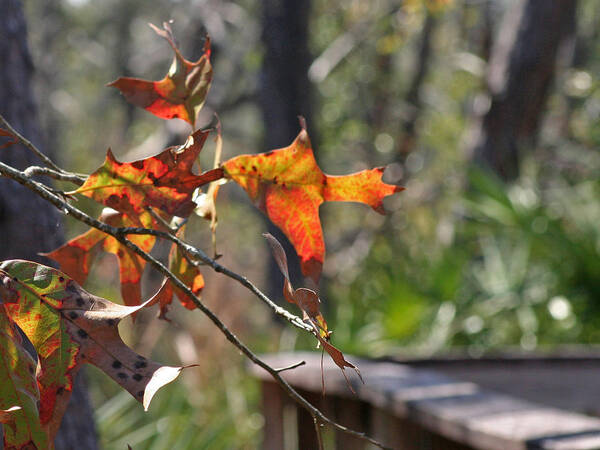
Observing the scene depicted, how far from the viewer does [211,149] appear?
12125mm

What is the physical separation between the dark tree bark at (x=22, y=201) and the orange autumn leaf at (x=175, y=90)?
461 mm

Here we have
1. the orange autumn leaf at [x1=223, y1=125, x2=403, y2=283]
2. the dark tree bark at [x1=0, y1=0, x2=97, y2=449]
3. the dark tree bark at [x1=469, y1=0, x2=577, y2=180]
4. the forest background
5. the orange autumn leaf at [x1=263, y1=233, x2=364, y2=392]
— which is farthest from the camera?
the dark tree bark at [x1=469, y1=0, x2=577, y2=180]

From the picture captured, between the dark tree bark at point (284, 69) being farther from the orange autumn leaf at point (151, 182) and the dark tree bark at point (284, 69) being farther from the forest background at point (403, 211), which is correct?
the orange autumn leaf at point (151, 182)

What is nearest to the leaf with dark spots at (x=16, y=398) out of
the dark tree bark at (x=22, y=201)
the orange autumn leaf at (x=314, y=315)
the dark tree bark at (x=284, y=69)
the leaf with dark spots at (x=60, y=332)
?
the leaf with dark spots at (x=60, y=332)

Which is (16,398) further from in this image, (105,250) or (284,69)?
(284,69)

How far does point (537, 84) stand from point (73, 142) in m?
10.4

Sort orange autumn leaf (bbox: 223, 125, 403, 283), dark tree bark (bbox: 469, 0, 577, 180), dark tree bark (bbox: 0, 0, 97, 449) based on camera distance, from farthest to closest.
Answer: dark tree bark (bbox: 469, 0, 577, 180) → dark tree bark (bbox: 0, 0, 97, 449) → orange autumn leaf (bbox: 223, 125, 403, 283)

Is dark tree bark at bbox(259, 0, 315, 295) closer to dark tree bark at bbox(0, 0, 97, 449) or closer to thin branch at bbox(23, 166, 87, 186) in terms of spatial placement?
dark tree bark at bbox(0, 0, 97, 449)

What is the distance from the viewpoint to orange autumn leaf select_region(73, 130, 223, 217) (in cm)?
51

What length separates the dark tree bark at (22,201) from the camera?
1.06 metres

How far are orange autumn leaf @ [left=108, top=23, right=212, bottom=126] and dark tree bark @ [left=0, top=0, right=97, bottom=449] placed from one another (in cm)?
46

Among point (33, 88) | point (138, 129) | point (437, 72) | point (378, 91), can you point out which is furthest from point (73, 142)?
point (33, 88)

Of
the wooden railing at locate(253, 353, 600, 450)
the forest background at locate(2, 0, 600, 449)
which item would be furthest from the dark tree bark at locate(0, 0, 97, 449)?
the wooden railing at locate(253, 353, 600, 450)

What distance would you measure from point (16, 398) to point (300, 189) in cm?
24
